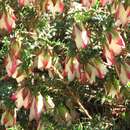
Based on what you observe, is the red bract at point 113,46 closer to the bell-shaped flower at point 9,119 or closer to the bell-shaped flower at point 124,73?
the bell-shaped flower at point 124,73

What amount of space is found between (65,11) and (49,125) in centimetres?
48

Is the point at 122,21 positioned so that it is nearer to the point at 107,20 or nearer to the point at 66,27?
the point at 107,20

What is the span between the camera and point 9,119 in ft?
6.00

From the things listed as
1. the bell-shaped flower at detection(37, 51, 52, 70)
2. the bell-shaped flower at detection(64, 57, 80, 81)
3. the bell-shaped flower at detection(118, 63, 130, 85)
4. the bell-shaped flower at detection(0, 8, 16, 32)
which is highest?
the bell-shaped flower at detection(0, 8, 16, 32)

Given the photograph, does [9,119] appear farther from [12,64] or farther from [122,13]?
[122,13]

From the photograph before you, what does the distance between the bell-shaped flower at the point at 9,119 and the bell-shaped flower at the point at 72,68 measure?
27 cm

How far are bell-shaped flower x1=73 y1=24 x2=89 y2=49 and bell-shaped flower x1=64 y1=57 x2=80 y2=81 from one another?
6 centimetres

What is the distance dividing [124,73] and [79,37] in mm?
217

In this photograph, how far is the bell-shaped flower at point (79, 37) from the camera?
1.67 meters

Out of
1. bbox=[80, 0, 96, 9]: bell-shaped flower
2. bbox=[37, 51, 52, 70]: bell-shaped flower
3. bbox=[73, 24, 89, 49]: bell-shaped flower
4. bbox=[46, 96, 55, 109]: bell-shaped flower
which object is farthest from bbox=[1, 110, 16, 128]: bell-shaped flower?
bbox=[80, 0, 96, 9]: bell-shaped flower

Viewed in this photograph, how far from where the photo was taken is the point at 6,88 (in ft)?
6.29

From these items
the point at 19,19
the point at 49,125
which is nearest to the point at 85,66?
the point at 49,125

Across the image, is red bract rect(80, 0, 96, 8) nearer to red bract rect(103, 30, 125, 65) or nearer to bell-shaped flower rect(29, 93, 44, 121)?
red bract rect(103, 30, 125, 65)

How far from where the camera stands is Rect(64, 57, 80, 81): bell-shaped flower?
1.70 m
